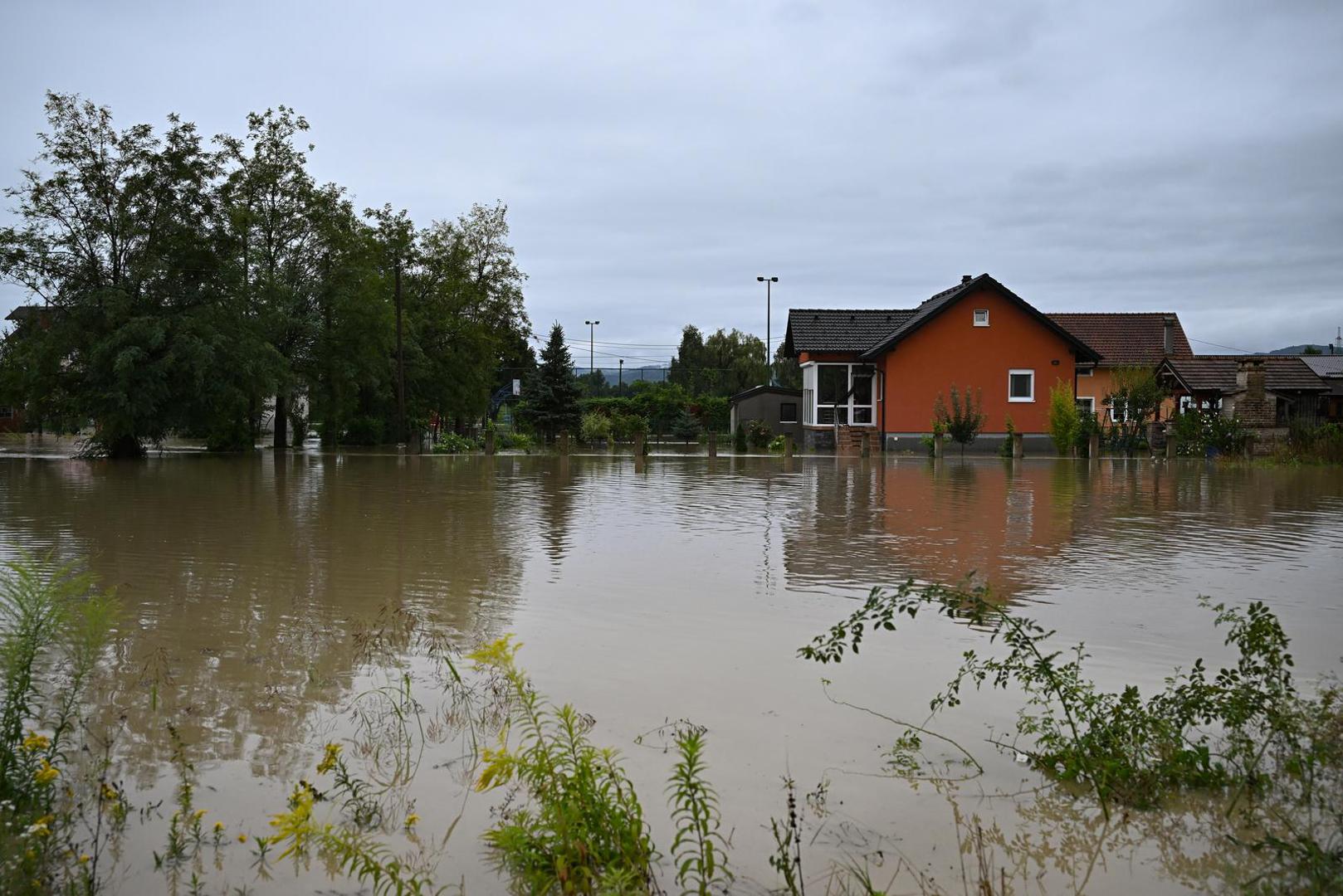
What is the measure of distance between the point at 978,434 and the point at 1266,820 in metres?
38.9

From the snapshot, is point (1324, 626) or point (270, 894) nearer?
point (270, 894)

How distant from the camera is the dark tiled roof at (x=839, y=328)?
45250 millimetres

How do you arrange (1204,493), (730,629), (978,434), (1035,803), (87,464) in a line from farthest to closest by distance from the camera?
(978,434), (87,464), (1204,493), (730,629), (1035,803)

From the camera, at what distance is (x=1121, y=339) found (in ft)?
172

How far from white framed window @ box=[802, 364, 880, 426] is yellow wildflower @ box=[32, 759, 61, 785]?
41.4 meters

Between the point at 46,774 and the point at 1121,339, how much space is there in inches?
2169

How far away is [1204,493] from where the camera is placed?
2047cm

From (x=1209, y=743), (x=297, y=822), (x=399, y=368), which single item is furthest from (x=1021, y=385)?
(x=297, y=822)

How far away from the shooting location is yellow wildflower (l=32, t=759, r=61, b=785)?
3.76 m

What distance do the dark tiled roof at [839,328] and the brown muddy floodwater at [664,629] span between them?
86.4 ft

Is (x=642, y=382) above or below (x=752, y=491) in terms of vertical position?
above

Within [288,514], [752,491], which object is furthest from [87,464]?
[752,491]

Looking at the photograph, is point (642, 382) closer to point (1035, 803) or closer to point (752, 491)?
point (752, 491)

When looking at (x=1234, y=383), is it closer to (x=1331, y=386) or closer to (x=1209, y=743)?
(x=1331, y=386)
